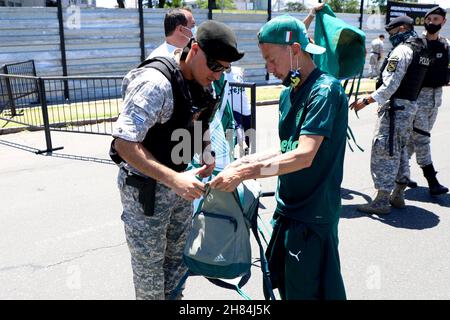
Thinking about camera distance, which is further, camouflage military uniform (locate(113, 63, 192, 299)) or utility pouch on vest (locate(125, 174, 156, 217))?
utility pouch on vest (locate(125, 174, 156, 217))

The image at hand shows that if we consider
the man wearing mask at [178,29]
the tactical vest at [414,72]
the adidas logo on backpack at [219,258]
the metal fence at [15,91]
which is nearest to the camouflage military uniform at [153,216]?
the adidas logo on backpack at [219,258]

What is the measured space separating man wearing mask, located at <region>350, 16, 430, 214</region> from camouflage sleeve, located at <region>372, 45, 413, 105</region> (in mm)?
10

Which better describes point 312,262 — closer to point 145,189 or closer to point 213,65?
point 145,189

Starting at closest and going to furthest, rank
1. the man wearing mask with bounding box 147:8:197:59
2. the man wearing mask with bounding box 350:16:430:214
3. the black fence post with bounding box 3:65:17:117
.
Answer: the man wearing mask with bounding box 147:8:197:59 → the man wearing mask with bounding box 350:16:430:214 → the black fence post with bounding box 3:65:17:117

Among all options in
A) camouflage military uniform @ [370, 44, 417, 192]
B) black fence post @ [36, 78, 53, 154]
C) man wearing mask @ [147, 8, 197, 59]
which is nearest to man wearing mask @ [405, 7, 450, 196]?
camouflage military uniform @ [370, 44, 417, 192]

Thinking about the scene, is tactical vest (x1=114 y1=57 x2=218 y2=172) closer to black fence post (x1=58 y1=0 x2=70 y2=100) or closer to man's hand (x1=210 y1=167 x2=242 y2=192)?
man's hand (x1=210 y1=167 x2=242 y2=192)

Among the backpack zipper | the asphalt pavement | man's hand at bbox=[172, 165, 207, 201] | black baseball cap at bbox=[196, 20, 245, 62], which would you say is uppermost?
black baseball cap at bbox=[196, 20, 245, 62]

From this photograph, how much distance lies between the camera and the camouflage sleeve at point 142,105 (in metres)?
2.12

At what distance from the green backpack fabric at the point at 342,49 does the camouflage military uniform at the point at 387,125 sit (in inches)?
83.8

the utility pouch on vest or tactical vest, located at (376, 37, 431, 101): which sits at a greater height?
tactical vest, located at (376, 37, 431, 101)

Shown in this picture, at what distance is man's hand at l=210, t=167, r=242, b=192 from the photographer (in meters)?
2.15

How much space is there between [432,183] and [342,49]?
139 inches

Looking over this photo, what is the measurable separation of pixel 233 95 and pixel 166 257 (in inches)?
102
